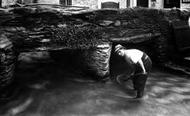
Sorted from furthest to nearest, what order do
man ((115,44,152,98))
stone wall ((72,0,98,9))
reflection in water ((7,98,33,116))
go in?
stone wall ((72,0,98,9))
man ((115,44,152,98))
reflection in water ((7,98,33,116))

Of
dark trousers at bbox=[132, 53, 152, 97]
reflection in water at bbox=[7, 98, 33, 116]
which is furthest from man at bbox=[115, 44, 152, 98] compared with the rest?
reflection in water at bbox=[7, 98, 33, 116]

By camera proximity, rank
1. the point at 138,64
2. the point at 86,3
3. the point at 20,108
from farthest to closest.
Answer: the point at 86,3 < the point at 138,64 < the point at 20,108

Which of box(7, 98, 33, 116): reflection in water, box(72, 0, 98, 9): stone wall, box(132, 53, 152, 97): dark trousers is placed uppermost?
box(72, 0, 98, 9): stone wall

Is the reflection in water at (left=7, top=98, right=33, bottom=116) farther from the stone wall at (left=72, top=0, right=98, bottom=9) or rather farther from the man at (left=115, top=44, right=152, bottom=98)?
the stone wall at (left=72, top=0, right=98, bottom=9)

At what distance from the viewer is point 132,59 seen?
4852 millimetres

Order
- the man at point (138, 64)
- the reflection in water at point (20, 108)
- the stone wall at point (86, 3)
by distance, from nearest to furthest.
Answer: the reflection in water at point (20, 108)
the man at point (138, 64)
the stone wall at point (86, 3)

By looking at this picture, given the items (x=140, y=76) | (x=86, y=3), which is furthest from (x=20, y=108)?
(x=86, y=3)

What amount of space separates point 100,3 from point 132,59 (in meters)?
11.5

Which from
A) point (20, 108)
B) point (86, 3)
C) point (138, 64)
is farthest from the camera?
point (86, 3)

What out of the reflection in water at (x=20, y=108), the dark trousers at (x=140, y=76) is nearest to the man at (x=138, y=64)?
the dark trousers at (x=140, y=76)

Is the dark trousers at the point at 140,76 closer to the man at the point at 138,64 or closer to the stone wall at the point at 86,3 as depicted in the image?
the man at the point at 138,64

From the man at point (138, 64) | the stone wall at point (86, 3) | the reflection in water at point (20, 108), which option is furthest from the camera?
the stone wall at point (86, 3)

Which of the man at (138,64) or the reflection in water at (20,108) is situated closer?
the reflection in water at (20,108)

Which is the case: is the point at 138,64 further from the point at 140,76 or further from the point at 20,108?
the point at 20,108
